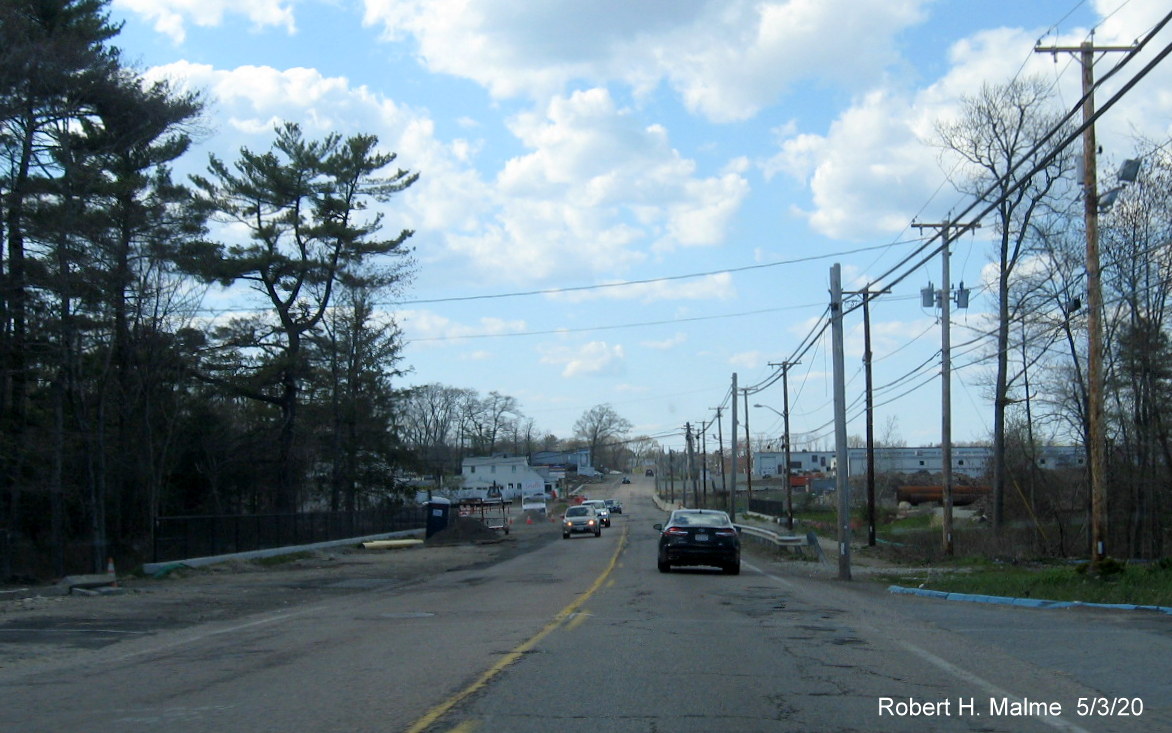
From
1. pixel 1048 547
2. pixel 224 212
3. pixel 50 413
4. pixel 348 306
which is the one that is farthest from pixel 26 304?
pixel 1048 547

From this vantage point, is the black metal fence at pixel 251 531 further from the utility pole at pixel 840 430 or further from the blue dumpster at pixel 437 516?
the utility pole at pixel 840 430

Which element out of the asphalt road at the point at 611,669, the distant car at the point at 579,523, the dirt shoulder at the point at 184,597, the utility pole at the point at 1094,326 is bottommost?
the distant car at the point at 579,523

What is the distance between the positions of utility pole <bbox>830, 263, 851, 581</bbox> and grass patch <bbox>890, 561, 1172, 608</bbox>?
2.12 m

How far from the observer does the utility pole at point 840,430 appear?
23766mm

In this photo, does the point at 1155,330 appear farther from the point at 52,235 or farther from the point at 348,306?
the point at 348,306

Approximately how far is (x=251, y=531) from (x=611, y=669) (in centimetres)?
2658

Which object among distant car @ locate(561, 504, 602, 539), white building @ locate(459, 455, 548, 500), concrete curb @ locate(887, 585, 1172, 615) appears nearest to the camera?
concrete curb @ locate(887, 585, 1172, 615)

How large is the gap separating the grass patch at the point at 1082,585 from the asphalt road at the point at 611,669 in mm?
1473

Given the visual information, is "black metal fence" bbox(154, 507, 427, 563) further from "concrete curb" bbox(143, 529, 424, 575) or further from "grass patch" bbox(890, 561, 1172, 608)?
"grass patch" bbox(890, 561, 1172, 608)

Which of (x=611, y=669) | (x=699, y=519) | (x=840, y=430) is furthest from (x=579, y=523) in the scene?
(x=611, y=669)

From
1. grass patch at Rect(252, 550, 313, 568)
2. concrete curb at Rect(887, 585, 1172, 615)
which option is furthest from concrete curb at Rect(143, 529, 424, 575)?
concrete curb at Rect(887, 585, 1172, 615)

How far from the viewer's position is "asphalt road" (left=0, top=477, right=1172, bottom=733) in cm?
770

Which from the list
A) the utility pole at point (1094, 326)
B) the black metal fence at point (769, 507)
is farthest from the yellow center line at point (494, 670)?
the black metal fence at point (769, 507)

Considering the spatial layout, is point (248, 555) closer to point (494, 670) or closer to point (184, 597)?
point (184, 597)
